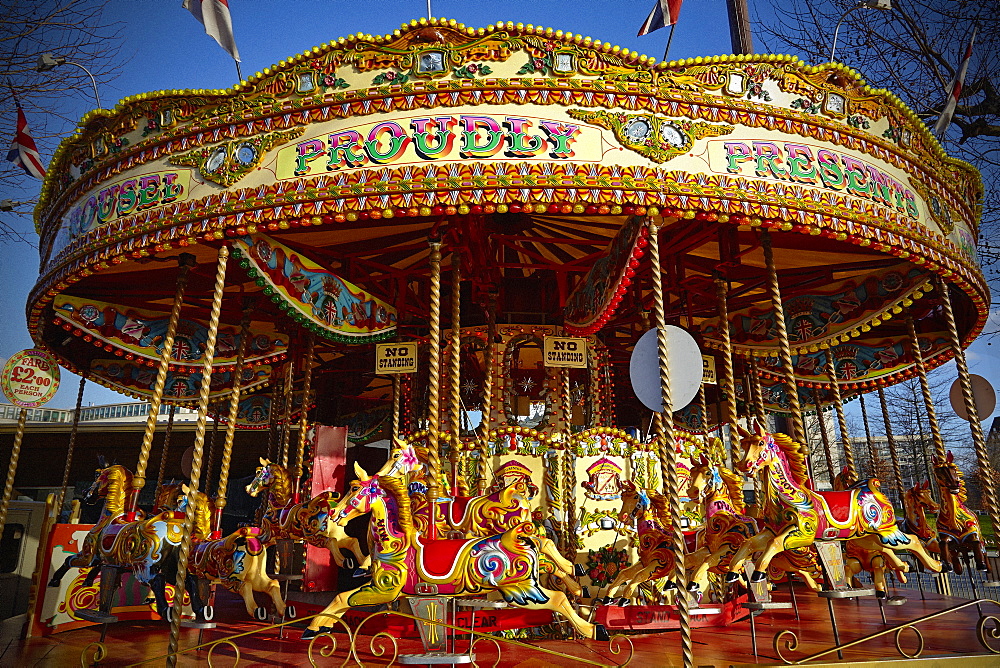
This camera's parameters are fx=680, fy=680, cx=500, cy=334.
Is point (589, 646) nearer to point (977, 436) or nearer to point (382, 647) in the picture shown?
point (382, 647)

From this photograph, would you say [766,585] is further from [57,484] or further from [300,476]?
[57,484]

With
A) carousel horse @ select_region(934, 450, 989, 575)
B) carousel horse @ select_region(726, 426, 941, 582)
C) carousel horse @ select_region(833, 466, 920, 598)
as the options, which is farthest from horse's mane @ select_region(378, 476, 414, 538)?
carousel horse @ select_region(934, 450, 989, 575)

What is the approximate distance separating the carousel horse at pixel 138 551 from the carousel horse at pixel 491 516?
87.5 inches

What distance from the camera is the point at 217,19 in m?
6.77

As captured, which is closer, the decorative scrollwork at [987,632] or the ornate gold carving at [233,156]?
A: the decorative scrollwork at [987,632]

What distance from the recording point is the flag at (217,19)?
6.71m

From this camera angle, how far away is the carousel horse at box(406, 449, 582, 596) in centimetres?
556

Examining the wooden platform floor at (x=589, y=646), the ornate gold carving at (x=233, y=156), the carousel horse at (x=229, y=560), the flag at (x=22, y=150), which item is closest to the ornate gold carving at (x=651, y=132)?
the ornate gold carving at (x=233, y=156)

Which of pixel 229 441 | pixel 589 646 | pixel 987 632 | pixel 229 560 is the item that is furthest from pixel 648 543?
pixel 229 441

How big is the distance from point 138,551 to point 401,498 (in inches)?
97.8

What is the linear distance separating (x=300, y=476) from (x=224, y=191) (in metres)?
4.38

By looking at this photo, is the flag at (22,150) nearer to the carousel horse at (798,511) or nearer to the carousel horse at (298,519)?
the carousel horse at (298,519)

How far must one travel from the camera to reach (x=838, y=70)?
6492 mm

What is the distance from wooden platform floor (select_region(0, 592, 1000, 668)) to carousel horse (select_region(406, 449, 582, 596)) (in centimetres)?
69
